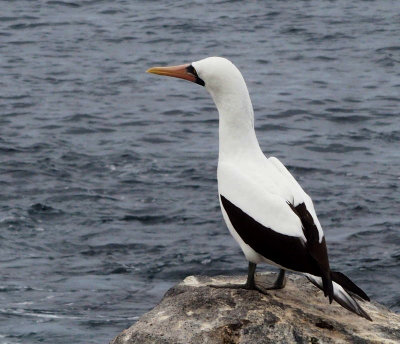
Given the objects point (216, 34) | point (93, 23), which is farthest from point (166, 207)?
point (93, 23)

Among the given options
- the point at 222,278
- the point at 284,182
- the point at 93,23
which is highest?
the point at 284,182

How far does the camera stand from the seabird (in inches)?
305

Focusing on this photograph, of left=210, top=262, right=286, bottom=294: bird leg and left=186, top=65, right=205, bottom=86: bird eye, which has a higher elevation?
left=186, top=65, right=205, bottom=86: bird eye

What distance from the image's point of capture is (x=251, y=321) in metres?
7.58

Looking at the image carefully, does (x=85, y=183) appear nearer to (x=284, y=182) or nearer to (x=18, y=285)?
(x=18, y=285)

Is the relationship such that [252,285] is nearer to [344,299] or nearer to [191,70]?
[344,299]

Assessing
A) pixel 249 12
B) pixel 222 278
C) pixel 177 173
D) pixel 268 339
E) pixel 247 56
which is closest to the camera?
pixel 268 339

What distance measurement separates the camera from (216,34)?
2731cm

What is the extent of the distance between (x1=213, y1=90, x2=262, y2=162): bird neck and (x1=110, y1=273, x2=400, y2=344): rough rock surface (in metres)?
1.03

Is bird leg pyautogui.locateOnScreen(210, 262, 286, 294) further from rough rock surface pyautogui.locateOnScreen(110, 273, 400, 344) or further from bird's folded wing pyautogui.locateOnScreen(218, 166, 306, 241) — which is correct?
bird's folded wing pyautogui.locateOnScreen(218, 166, 306, 241)

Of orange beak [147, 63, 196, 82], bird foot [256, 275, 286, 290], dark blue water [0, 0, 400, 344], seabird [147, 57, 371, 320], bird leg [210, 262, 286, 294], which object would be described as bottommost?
dark blue water [0, 0, 400, 344]

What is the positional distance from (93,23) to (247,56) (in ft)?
17.8

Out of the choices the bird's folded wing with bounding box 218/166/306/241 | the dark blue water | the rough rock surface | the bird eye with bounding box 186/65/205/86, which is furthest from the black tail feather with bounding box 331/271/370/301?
the dark blue water

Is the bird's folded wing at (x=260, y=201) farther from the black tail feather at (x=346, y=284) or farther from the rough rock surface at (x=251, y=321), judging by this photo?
the rough rock surface at (x=251, y=321)
